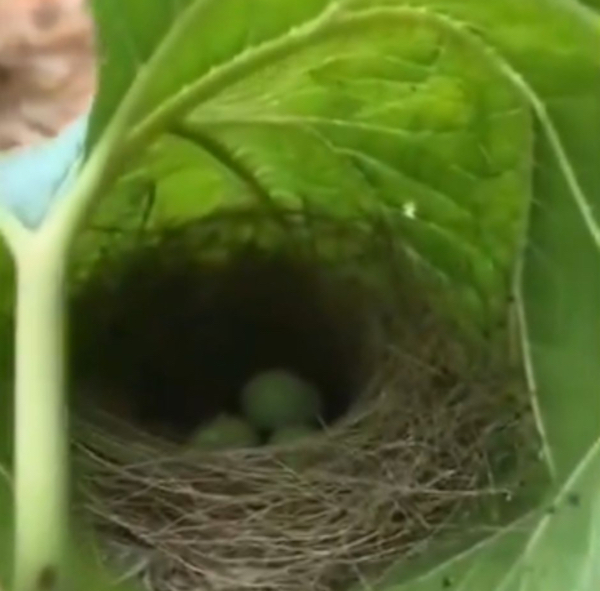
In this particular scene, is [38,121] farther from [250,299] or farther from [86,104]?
[250,299]

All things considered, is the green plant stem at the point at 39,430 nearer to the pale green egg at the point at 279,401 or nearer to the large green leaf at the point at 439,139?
the large green leaf at the point at 439,139

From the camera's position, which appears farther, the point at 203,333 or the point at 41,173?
the point at 203,333

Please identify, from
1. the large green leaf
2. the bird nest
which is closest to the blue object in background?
the large green leaf

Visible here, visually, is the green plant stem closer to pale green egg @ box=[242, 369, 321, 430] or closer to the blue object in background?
the blue object in background

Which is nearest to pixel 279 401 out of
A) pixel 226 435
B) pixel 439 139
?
pixel 226 435

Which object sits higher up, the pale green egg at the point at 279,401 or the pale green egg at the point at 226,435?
the pale green egg at the point at 279,401

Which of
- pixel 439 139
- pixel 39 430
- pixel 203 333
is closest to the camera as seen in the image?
pixel 39 430

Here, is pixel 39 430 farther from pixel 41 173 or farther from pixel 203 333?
pixel 203 333

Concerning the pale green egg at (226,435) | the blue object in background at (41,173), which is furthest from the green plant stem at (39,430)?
the pale green egg at (226,435)
